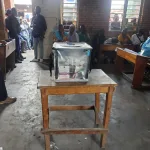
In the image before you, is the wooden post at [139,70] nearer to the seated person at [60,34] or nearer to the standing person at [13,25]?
the seated person at [60,34]

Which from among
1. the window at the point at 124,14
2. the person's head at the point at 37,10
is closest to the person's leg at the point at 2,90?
A: the person's head at the point at 37,10

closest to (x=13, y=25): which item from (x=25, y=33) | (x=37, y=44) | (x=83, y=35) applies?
(x=37, y=44)

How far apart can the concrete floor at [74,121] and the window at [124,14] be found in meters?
2.90

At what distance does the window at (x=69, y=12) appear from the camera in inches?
213

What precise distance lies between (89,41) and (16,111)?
10.4 feet

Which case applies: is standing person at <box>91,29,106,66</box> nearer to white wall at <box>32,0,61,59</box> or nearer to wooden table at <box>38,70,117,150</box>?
white wall at <box>32,0,61,59</box>

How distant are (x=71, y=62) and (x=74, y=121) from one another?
112cm

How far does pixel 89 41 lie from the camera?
501cm

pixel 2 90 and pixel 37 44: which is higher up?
pixel 37 44

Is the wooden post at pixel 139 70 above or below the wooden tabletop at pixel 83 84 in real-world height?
below

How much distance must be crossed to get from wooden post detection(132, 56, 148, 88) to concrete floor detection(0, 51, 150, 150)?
187 mm

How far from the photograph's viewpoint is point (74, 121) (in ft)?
7.70

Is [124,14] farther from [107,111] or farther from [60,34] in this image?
[107,111]

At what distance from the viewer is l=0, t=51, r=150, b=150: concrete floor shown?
194 centimetres
